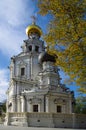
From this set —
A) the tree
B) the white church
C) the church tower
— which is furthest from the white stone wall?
the tree

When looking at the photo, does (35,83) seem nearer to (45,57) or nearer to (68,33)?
(45,57)

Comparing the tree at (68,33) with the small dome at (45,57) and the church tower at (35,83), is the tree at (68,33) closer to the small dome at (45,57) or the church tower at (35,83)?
the church tower at (35,83)

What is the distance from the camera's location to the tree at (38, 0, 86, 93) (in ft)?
34.9

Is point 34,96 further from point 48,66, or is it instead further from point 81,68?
point 81,68

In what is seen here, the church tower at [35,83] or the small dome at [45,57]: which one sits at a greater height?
the small dome at [45,57]

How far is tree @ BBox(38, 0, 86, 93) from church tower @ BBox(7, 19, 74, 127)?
2776 cm

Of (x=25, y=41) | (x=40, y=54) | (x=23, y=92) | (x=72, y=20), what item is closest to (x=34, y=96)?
(x=23, y=92)

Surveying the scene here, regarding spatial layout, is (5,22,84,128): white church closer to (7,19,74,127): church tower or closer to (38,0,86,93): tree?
(7,19,74,127): church tower

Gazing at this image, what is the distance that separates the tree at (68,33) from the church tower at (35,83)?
91.1 ft

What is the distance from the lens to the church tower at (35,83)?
131 ft

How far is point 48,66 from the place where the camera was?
45.8 m

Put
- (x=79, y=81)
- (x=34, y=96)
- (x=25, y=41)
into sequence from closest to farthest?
1. (x=79, y=81)
2. (x=34, y=96)
3. (x=25, y=41)

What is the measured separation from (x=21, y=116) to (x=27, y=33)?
30116 mm

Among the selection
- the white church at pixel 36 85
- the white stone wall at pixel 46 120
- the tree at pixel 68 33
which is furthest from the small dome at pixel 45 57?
the tree at pixel 68 33
